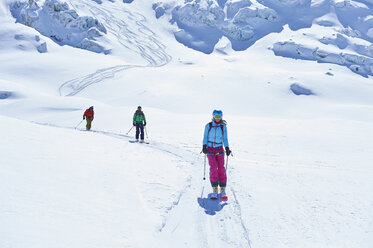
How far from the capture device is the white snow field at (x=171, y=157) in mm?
5047

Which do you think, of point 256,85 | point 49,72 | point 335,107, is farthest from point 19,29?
point 335,107

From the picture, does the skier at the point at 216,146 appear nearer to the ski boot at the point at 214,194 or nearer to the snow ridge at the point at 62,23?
the ski boot at the point at 214,194

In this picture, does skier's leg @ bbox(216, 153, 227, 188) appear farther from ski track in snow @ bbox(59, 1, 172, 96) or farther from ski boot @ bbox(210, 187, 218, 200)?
ski track in snow @ bbox(59, 1, 172, 96)

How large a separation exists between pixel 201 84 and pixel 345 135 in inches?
1460

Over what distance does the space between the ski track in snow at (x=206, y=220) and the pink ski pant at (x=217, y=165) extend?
1.55ft

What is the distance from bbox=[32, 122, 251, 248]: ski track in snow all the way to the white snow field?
36 mm

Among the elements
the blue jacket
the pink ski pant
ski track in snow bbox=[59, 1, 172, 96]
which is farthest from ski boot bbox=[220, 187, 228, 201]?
ski track in snow bbox=[59, 1, 172, 96]

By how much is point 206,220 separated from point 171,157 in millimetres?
5712

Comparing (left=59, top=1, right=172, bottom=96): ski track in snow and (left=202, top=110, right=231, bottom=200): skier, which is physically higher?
(left=59, top=1, right=172, bottom=96): ski track in snow

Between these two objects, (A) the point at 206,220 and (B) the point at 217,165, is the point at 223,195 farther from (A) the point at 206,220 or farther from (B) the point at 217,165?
(A) the point at 206,220

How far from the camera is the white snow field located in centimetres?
505

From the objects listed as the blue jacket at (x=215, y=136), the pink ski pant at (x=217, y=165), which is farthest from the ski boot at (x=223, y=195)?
the blue jacket at (x=215, y=136)

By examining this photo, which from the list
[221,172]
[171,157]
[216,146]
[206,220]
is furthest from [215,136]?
[171,157]

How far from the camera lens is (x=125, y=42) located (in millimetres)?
81875
